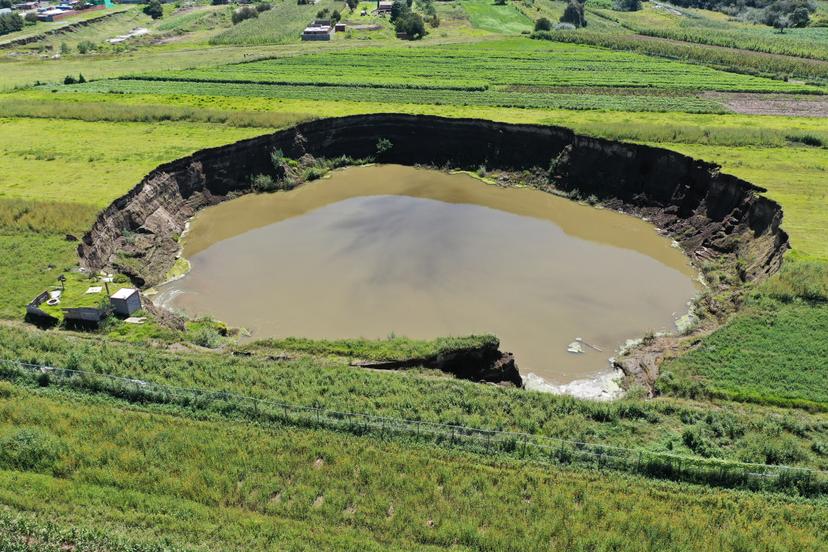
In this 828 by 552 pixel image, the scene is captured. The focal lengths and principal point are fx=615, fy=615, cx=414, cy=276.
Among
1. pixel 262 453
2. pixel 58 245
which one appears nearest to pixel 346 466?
pixel 262 453

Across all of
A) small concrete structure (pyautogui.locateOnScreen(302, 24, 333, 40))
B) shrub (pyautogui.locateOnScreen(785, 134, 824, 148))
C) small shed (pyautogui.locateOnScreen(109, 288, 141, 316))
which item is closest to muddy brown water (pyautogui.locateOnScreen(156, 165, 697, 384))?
small shed (pyautogui.locateOnScreen(109, 288, 141, 316))

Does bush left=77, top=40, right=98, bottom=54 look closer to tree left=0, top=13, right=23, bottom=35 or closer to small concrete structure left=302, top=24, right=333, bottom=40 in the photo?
tree left=0, top=13, right=23, bottom=35

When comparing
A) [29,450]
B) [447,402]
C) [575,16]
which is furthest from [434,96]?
[575,16]

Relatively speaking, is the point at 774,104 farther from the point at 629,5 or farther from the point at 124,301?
the point at 629,5

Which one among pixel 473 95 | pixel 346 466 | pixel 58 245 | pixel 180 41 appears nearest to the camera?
pixel 346 466

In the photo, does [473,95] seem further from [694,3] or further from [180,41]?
[694,3]

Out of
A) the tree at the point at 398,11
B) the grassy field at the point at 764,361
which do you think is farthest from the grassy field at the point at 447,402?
the tree at the point at 398,11
